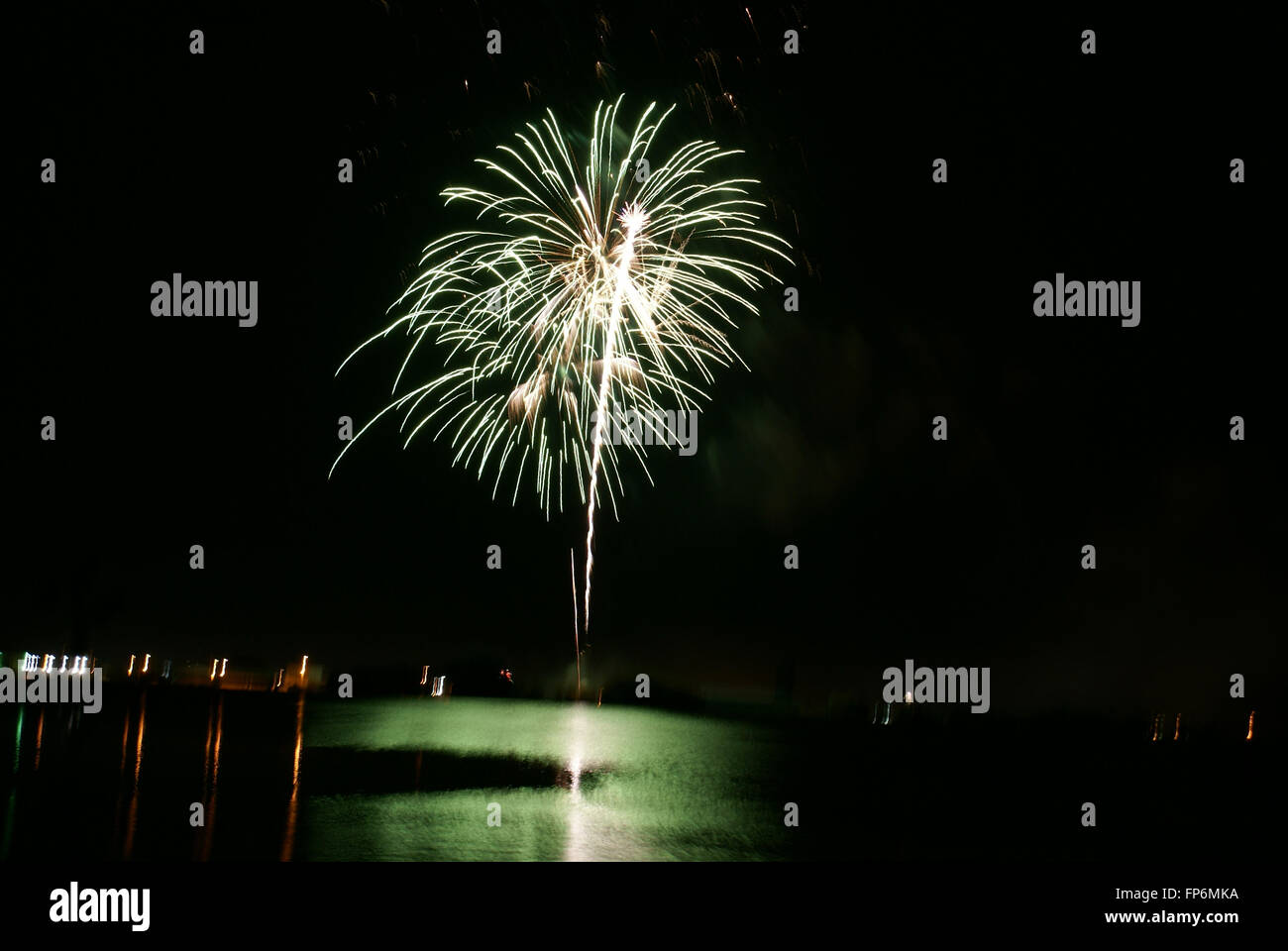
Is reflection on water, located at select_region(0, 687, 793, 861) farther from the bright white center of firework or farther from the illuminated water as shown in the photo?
the bright white center of firework

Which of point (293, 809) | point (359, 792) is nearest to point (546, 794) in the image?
point (359, 792)

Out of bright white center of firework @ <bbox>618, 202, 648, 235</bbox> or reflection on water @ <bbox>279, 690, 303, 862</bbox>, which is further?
bright white center of firework @ <bbox>618, 202, 648, 235</bbox>

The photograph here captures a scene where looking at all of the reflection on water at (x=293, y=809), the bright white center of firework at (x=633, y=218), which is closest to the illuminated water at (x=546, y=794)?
the reflection on water at (x=293, y=809)

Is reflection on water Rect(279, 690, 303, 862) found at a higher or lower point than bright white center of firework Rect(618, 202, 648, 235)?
lower

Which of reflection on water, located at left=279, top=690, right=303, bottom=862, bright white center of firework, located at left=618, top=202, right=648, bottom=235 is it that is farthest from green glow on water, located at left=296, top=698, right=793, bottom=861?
bright white center of firework, located at left=618, top=202, right=648, bottom=235

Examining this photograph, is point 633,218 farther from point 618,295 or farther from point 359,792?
point 359,792

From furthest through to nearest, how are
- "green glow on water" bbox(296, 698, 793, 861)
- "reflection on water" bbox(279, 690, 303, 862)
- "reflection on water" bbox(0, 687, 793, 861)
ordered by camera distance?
1. "green glow on water" bbox(296, 698, 793, 861)
2. "reflection on water" bbox(0, 687, 793, 861)
3. "reflection on water" bbox(279, 690, 303, 862)
